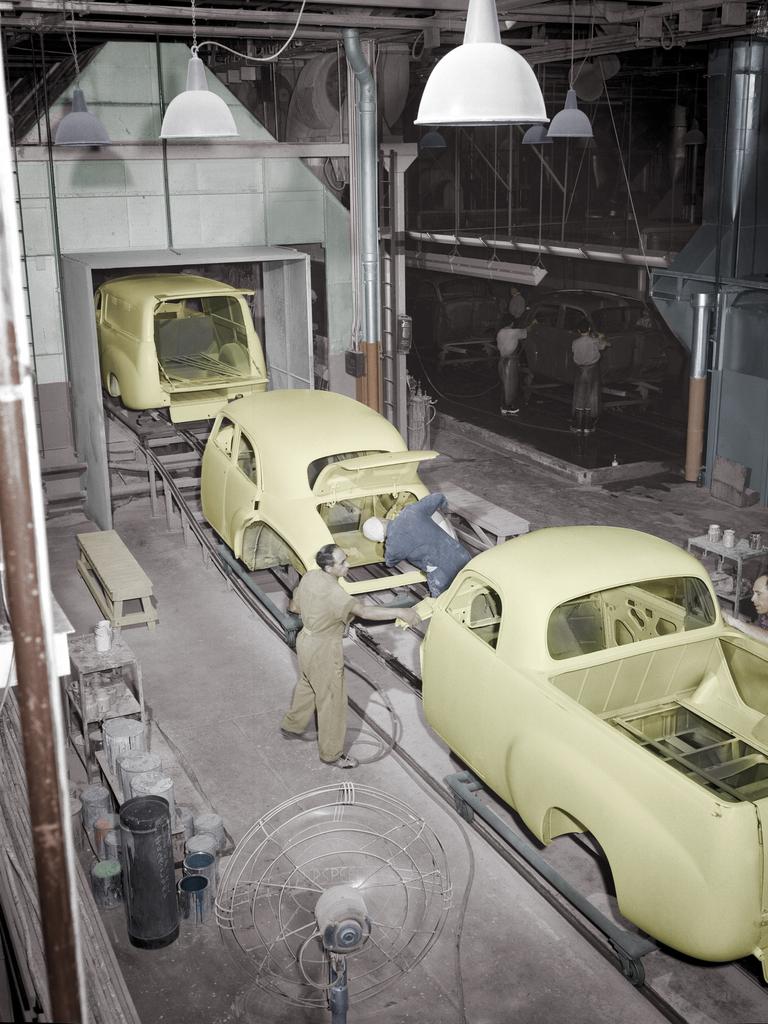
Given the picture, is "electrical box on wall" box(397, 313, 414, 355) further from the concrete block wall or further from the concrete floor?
the concrete floor

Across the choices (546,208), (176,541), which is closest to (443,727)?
(176,541)

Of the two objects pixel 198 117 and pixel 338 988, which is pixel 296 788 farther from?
pixel 198 117

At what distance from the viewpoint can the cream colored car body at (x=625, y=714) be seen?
4664 millimetres

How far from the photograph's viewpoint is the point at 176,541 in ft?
38.3

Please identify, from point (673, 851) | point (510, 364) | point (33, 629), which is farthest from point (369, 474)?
point (510, 364)

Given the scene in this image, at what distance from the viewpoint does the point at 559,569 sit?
616 cm

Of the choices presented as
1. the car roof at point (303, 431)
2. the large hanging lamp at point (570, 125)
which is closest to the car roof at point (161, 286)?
the car roof at point (303, 431)

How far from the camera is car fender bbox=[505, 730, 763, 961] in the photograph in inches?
179

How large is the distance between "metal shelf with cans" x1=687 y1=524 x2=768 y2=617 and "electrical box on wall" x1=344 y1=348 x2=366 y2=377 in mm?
4773

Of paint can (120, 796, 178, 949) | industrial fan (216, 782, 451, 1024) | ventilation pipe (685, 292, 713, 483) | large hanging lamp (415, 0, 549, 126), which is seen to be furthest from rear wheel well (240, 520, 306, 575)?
ventilation pipe (685, 292, 713, 483)

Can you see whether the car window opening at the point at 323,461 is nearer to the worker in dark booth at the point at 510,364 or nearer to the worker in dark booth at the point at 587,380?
the worker in dark booth at the point at 587,380

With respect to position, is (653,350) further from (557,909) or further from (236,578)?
(557,909)

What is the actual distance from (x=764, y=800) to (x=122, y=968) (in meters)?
3.29

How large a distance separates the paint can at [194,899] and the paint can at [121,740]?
1.05m
